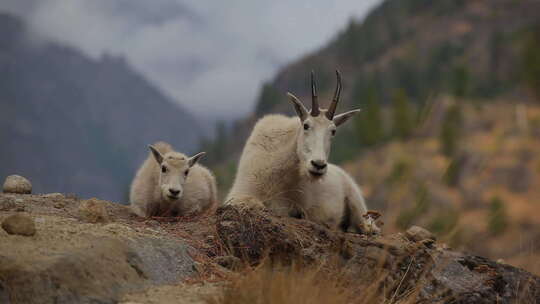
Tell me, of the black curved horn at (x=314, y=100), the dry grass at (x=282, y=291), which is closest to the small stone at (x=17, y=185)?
the black curved horn at (x=314, y=100)

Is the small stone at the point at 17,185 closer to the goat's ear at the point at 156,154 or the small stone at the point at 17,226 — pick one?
the goat's ear at the point at 156,154

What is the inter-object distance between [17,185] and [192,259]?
439cm

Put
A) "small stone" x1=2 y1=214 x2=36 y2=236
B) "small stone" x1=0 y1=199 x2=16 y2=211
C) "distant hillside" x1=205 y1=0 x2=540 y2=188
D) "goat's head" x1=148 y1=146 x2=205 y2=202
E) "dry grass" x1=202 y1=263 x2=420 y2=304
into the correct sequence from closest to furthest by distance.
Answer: "dry grass" x1=202 y1=263 x2=420 y2=304, "small stone" x1=2 y1=214 x2=36 y2=236, "small stone" x1=0 y1=199 x2=16 y2=211, "goat's head" x1=148 y1=146 x2=205 y2=202, "distant hillside" x1=205 y1=0 x2=540 y2=188

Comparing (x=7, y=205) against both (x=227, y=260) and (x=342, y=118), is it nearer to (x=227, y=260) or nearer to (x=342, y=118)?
(x=227, y=260)

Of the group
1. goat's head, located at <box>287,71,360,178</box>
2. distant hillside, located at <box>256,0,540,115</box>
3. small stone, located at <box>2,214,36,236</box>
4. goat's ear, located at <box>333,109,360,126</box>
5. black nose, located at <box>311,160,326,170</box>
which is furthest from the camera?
distant hillside, located at <box>256,0,540,115</box>

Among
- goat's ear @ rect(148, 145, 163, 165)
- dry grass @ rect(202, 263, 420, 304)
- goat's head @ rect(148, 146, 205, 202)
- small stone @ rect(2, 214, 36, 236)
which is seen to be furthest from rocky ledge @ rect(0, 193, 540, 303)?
goat's ear @ rect(148, 145, 163, 165)

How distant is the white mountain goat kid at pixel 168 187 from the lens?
9.86 m

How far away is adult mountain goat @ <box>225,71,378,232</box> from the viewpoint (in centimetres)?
754

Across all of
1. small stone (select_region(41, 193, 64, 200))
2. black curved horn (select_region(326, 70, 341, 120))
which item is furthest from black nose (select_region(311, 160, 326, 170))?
small stone (select_region(41, 193, 64, 200))

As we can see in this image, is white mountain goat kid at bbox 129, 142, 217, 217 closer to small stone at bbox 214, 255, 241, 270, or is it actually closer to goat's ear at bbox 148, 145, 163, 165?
goat's ear at bbox 148, 145, 163, 165

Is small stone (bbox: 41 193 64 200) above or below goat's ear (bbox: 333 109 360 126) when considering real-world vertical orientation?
below

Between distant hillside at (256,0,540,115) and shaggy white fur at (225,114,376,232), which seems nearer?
shaggy white fur at (225,114,376,232)

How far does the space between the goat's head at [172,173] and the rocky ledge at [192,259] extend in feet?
6.20

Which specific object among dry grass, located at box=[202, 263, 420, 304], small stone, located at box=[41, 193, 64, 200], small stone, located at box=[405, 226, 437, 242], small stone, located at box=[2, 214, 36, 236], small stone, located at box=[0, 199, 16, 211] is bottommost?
small stone, located at box=[405, 226, 437, 242]
